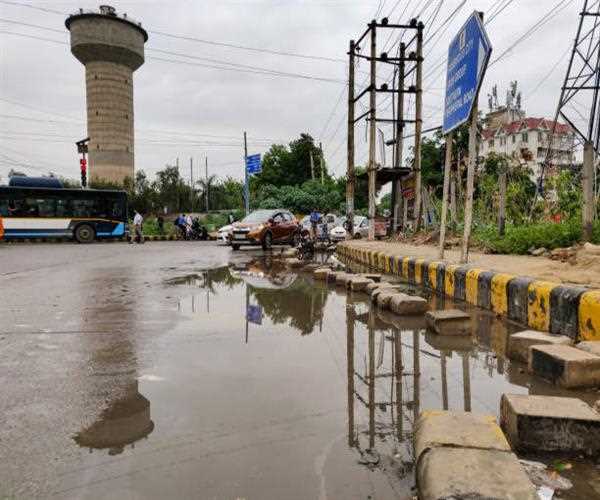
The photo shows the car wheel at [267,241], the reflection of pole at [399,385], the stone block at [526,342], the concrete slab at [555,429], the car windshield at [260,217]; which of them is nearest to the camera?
the concrete slab at [555,429]

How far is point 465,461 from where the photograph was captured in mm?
1676

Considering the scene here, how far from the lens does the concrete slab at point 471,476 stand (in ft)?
4.90

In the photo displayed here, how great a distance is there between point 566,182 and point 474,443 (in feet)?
34.5

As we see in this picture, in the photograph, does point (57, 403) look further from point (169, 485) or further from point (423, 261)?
point (423, 261)

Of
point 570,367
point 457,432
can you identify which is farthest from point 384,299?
point 457,432

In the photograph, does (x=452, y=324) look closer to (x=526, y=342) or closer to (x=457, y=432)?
(x=526, y=342)

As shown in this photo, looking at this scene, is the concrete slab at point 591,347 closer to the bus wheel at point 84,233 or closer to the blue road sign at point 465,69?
the blue road sign at point 465,69

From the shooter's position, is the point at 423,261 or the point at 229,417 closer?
the point at 229,417

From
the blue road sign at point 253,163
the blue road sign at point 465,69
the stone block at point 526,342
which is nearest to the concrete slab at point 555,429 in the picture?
the stone block at point 526,342

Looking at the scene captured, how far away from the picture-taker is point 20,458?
1964 mm

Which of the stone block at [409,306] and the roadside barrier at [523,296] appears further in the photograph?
the stone block at [409,306]

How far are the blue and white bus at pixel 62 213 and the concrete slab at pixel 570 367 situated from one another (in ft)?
83.7

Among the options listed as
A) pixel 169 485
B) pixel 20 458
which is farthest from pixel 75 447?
pixel 169 485

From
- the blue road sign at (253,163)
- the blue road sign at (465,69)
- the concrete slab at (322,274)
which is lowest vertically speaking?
the concrete slab at (322,274)
